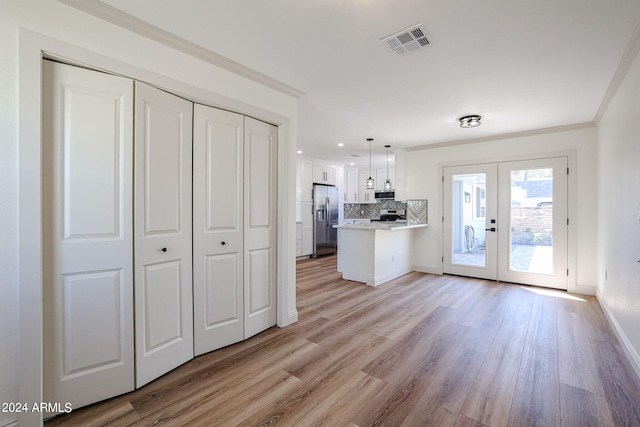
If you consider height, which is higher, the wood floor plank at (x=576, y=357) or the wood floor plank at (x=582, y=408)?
the wood floor plank at (x=576, y=357)

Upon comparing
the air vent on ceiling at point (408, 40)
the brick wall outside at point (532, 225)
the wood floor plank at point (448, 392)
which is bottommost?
the wood floor plank at point (448, 392)

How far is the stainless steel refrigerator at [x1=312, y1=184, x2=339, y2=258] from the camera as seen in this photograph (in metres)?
7.26

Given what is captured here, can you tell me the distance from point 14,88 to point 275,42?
1563 millimetres

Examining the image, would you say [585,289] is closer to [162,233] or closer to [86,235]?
[162,233]

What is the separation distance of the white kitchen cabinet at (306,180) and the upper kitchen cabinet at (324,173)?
15 centimetres

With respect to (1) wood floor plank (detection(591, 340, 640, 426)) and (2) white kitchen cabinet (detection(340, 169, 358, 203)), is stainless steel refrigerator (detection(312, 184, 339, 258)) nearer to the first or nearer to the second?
(2) white kitchen cabinet (detection(340, 169, 358, 203))

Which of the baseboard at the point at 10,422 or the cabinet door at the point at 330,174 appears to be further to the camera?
the cabinet door at the point at 330,174

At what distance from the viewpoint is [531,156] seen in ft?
14.8

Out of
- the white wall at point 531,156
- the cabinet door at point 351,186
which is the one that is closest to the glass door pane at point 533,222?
the white wall at point 531,156

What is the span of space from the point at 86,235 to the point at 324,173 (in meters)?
6.14

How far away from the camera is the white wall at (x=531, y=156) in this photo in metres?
4.10

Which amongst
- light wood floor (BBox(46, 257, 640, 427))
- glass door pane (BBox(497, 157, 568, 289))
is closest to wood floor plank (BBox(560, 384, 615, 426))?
light wood floor (BBox(46, 257, 640, 427))

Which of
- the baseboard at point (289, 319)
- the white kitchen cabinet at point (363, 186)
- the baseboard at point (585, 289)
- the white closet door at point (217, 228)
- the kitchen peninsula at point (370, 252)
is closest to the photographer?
the white closet door at point (217, 228)

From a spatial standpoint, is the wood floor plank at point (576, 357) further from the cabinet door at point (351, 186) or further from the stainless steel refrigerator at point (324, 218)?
the cabinet door at point (351, 186)
